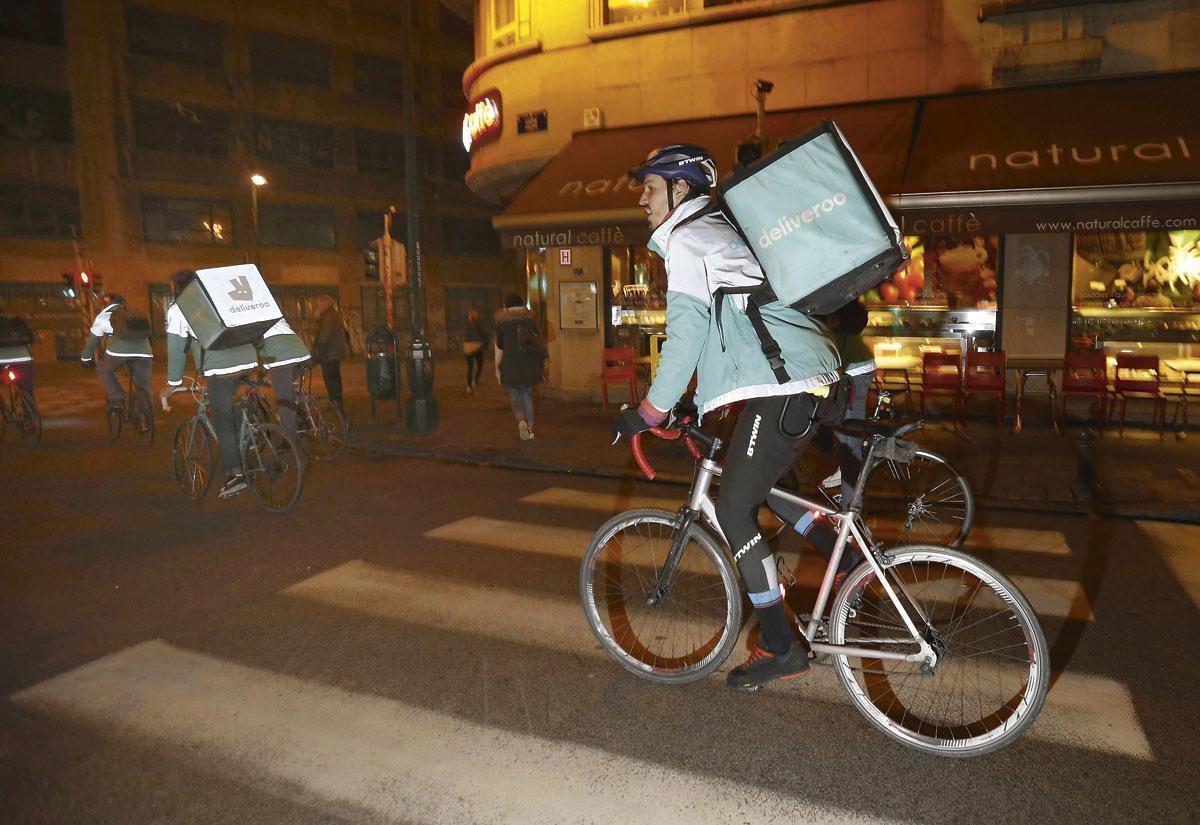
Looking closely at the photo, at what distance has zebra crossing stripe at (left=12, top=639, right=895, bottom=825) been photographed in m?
3.09

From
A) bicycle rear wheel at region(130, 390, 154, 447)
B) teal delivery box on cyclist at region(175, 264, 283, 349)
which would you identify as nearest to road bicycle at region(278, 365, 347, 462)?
teal delivery box on cyclist at region(175, 264, 283, 349)

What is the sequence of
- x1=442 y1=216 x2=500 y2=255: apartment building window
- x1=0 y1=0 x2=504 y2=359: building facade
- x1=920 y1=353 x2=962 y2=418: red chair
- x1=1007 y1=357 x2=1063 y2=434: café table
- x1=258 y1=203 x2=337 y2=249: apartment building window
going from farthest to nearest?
x1=442 y1=216 x2=500 y2=255: apartment building window
x1=258 y1=203 x2=337 y2=249: apartment building window
x1=0 y1=0 x2=504 y2=359: building facade
x1=920 y1=353 x2=962 y2=418: red chair
x1=1007 y1=357 x2=1063 y2=434: café table

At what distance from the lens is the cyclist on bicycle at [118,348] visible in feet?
37.1

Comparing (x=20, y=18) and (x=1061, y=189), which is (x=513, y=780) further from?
(x=20, y=18)

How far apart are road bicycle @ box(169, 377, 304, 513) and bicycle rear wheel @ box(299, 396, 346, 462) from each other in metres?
1.42

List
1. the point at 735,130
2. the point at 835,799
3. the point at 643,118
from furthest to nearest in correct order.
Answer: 1. the point at 643,118
2. the point at 735,130
3. the point at 835,799

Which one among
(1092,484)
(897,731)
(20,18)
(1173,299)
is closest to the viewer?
(897,731)

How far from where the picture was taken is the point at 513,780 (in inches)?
129

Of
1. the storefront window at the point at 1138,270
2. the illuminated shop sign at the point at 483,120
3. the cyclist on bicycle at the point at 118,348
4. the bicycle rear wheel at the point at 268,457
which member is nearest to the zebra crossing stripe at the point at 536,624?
the bicycle rear wheel at the point at 268,457

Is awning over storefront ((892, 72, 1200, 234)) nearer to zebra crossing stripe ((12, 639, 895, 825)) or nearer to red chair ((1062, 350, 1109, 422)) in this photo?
red chair ((1062, 350, 1109, 422))

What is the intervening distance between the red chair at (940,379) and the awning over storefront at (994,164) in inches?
75.0

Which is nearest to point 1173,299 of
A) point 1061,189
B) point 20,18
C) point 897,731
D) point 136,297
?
point 1061,189

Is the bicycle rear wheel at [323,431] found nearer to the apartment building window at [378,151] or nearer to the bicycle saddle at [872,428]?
the bicycle saddle at [872,428]

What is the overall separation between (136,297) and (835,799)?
121ft
